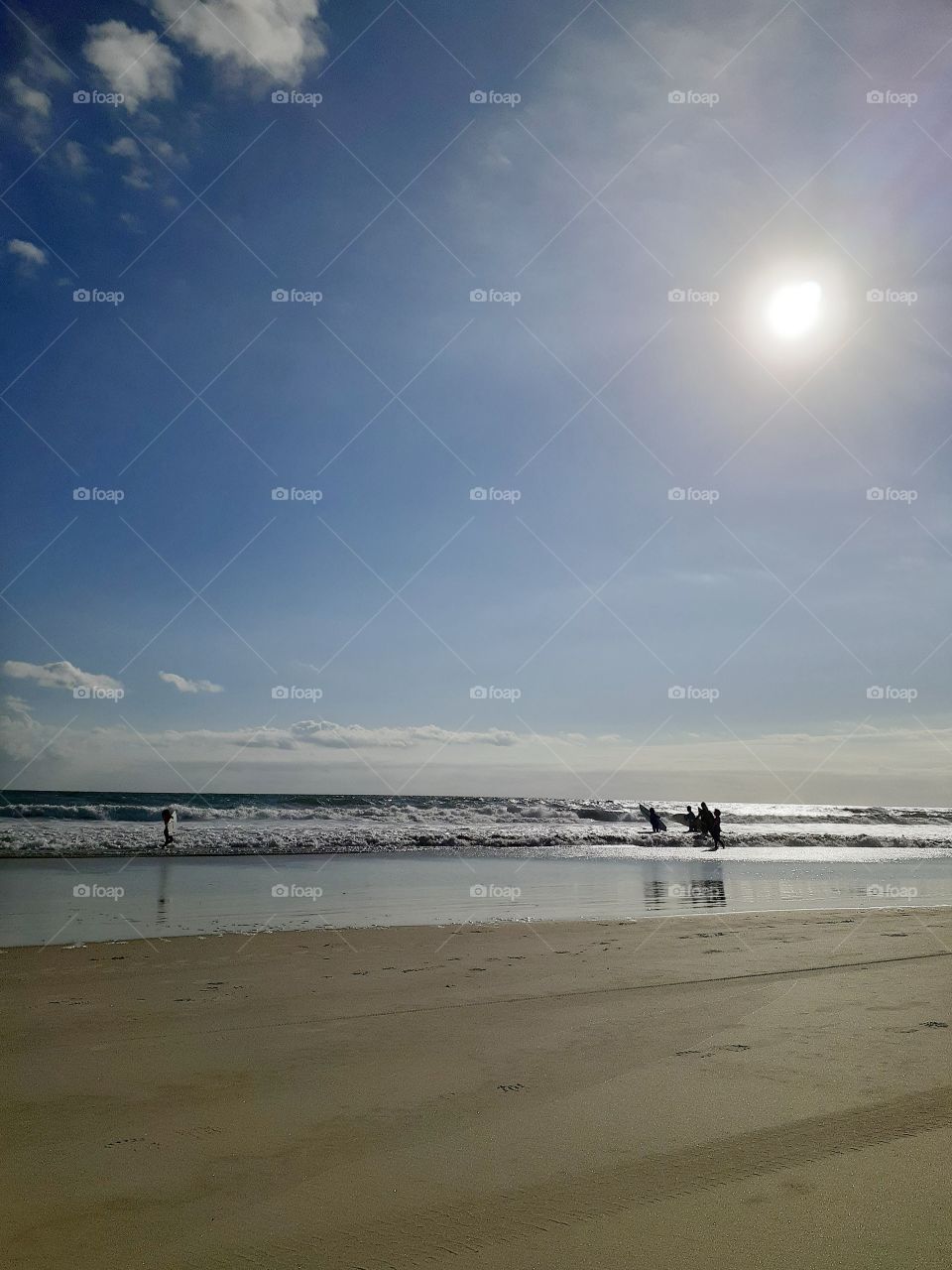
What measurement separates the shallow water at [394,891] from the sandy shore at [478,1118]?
3.87 m

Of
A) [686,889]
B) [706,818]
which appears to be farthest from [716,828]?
[686,889]

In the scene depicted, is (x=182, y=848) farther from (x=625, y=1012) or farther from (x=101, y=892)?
(x=625, y=1012)

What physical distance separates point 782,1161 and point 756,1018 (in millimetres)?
2704

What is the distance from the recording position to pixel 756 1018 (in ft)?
20.9

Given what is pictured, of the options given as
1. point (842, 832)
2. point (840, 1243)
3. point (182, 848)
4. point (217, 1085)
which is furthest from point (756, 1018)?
point (842, 832)

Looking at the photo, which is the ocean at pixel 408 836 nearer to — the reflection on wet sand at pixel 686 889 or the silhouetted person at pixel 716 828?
the silhouetted person at pixel 716 828

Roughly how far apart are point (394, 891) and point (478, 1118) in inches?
483

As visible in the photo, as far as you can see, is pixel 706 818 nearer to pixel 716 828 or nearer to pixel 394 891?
pixel 716 828

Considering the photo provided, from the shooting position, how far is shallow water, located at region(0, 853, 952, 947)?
1215 centimetres

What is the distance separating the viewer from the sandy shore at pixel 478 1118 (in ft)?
10.6

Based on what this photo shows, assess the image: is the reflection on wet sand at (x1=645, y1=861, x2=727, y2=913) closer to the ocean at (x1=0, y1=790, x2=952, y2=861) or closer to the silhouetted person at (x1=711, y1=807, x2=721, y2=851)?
the ocean at (x1=0, y1=790, x2=952, y2=861)

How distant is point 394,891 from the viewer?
1634 centimetres

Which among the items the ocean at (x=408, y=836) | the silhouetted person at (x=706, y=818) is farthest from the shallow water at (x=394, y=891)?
the silhouetted person at (x=706, y=818)

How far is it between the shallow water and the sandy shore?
3869 millimetres
